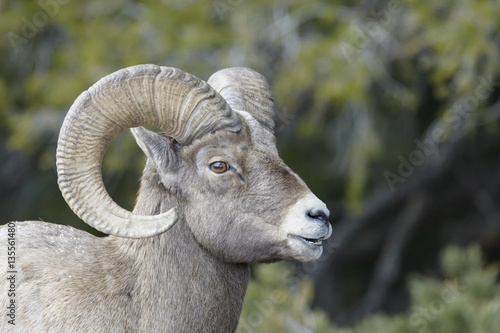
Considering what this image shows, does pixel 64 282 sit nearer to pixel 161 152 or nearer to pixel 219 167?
pixel 161 152

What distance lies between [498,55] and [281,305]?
3.94m

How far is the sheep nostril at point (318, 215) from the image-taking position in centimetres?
388

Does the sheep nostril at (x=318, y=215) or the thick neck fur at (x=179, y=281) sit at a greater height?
the sheep nostril at (x=318, y=215)

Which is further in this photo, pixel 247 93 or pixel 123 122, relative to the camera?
pixel 247 93

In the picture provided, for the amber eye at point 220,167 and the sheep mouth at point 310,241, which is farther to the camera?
the amber eye at point 220,167

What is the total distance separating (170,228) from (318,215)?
2.66 feet

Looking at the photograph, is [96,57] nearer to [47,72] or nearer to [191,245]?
[47,72]

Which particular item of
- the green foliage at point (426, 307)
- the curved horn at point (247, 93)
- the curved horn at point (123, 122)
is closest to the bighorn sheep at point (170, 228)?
the curved horn at point (123, 122)

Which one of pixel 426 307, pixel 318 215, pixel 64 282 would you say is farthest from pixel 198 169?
pixel 426 307

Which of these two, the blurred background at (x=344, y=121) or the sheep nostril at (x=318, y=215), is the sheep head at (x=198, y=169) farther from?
the blurred background at (x=344, y=121)

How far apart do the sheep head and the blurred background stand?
10.6 feet

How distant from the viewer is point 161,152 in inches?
165

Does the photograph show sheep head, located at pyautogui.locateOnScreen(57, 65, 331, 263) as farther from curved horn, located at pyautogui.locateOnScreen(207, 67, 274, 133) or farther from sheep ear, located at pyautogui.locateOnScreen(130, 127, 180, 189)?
curved horn, located at pyautogui.locateOnScreen(207, 67, 274, 133)

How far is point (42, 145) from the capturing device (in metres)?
11.9
